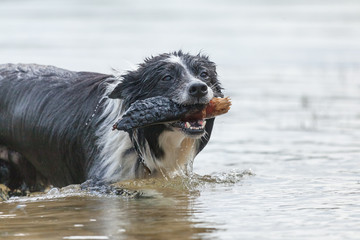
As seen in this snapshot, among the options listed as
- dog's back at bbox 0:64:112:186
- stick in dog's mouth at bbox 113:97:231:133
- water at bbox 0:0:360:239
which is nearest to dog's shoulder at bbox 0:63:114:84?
dog's back at bbox 0:64:112:186

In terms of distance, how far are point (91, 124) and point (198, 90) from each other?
1.17 metres

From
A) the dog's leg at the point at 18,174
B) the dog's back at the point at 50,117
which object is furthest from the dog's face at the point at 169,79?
the dog's leg at the point at 18,174

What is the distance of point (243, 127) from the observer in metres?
10.4

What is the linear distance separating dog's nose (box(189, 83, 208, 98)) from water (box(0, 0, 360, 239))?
82 centimetres

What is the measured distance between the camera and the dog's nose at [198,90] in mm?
6223

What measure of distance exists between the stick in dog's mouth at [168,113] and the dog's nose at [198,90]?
0.33 feet

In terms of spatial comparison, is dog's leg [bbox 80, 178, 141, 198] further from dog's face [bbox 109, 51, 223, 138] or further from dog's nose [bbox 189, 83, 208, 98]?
dog's nose [bbox 189, 83, 208, 98]

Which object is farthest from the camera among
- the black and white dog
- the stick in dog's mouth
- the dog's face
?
the black and white dog

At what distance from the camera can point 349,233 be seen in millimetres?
5047

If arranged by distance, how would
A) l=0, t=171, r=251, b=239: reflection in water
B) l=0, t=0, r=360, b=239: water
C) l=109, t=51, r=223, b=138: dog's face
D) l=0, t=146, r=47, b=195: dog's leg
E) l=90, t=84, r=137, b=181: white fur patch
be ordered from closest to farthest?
l=0, t=171, r=251, b=239: reflection in water, l=0, t=0, r=360, b=239: water, l=109, t=51, r=223, b=138: dog's face, l=90, t=84, r=137, b=181: white fur patch, l=0, t=146, r=47, b=195: dog's leg

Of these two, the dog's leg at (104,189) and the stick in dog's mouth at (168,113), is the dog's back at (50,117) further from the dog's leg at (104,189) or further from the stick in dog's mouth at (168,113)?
the stick in dog's mouth at (168,113)

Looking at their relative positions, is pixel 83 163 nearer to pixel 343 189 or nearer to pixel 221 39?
pixel 343 189

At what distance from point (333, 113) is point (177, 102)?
16.4 feet

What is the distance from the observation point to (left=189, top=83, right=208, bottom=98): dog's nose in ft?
→ 20.4
